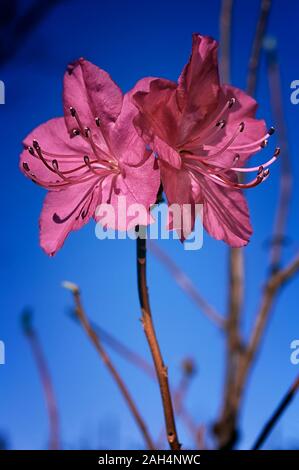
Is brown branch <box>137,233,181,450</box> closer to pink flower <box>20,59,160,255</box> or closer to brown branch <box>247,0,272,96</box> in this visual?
pink flower <box>20,59,160,255</box>

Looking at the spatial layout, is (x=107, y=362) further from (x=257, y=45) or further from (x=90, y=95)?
(x=257, y=45)

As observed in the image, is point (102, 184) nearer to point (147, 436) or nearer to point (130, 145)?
point (130, 145)

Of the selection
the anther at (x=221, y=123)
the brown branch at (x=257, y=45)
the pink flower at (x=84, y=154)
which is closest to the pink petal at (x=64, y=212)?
the pink flower at (x=84, y=154)

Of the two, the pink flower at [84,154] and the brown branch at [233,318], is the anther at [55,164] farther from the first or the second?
the brown branch at [233,318]

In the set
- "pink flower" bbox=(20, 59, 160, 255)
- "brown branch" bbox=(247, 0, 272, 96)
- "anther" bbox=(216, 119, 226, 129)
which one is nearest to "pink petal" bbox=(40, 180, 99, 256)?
"pink flower" bbox=(20, 59, 160, 255)

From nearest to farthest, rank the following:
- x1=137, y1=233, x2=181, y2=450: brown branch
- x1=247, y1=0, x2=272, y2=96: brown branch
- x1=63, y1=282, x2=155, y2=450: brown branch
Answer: x1=137, y1=233, x2=181, y2=450: brown branch
x1=63, y1=282, x2=155, y2=450: brown branch
x1=247, y1=0, x2=272, y2=96: brown branch

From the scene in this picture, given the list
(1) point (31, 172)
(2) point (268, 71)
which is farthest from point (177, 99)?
(2) point (268, 71)
